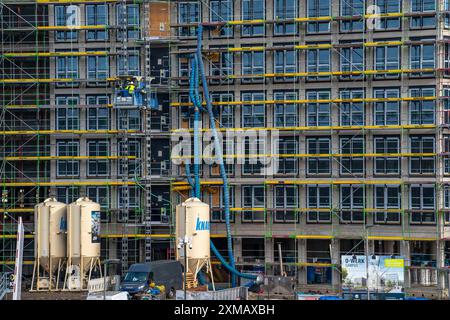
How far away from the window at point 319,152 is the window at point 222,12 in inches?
363

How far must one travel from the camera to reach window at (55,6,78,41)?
212 ft

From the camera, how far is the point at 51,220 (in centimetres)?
5778

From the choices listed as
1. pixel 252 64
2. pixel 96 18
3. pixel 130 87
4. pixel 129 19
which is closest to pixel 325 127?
pixel 252 64

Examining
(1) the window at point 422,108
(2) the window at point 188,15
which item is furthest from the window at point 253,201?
(2) the window at point 188,15

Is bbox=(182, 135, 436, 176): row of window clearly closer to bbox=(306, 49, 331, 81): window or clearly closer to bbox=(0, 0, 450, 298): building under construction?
bbox=(0, 0, 450, 298): building under construction

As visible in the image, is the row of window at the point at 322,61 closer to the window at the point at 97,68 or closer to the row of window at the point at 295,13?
the row of window at the point at 295,13

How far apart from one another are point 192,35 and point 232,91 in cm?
475

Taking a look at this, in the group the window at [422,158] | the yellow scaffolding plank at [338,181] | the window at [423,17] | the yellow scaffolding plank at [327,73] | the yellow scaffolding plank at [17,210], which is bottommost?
the yellow scaffolding plank at [17,210]

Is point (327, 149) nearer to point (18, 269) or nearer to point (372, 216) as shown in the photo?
point (372, 216)

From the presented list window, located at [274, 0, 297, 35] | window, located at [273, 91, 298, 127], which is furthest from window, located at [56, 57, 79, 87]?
window, located at [273, 91, 298, 127]

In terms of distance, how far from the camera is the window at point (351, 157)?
5938 centimetres

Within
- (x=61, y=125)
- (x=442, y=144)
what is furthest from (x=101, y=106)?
(x=442, y=144)

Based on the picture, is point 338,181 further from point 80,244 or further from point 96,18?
point 96,18

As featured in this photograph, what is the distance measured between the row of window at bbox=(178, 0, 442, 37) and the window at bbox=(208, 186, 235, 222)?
34.2ft
